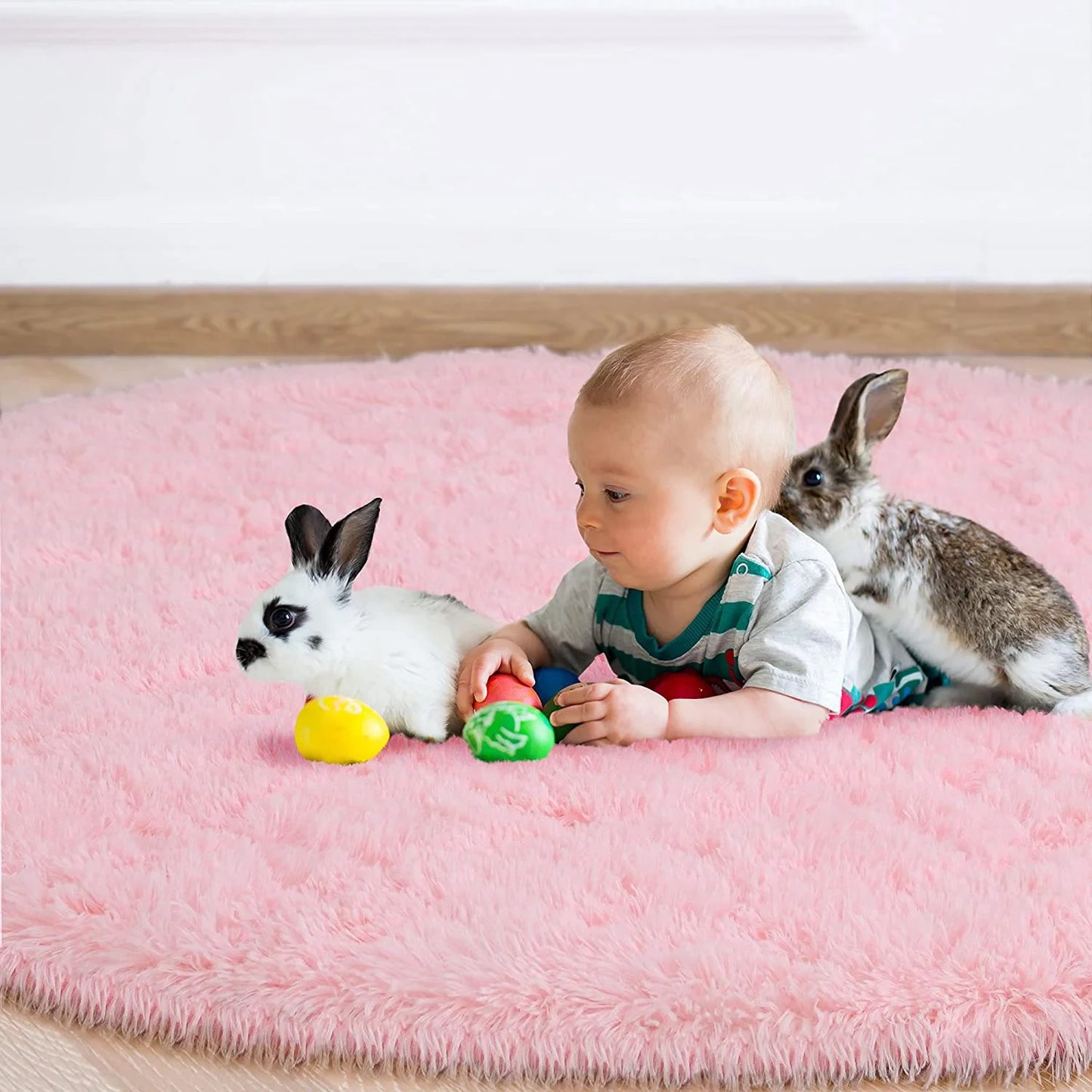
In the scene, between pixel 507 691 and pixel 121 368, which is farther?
pixel 121 368

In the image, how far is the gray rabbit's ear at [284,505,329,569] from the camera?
1135 mm

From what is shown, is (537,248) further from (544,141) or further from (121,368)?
(121,368)

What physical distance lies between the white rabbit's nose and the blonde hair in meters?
0.32

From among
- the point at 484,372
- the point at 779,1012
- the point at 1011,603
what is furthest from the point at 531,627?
the point at 484,372

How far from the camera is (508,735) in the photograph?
3.66 ft

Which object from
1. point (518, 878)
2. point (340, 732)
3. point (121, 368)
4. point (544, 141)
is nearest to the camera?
point (518, 878)

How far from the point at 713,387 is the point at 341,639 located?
352mm

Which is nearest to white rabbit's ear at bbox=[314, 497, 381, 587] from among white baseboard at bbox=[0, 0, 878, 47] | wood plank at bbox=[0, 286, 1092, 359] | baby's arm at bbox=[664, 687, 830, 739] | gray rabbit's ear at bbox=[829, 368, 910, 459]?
baby's arm at bbox=[664, 687, 830, 739]

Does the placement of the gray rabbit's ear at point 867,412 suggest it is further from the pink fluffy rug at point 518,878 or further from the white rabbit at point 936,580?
the pink fluffy rug at point 518,878

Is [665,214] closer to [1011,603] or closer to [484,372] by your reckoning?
[484,372]

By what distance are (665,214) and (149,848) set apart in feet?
7.10

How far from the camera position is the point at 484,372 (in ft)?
7.77

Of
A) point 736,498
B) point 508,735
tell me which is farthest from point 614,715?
point 736,498

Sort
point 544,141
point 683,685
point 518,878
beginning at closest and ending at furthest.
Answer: point 518,878 < point 683,685 < point 544,141
